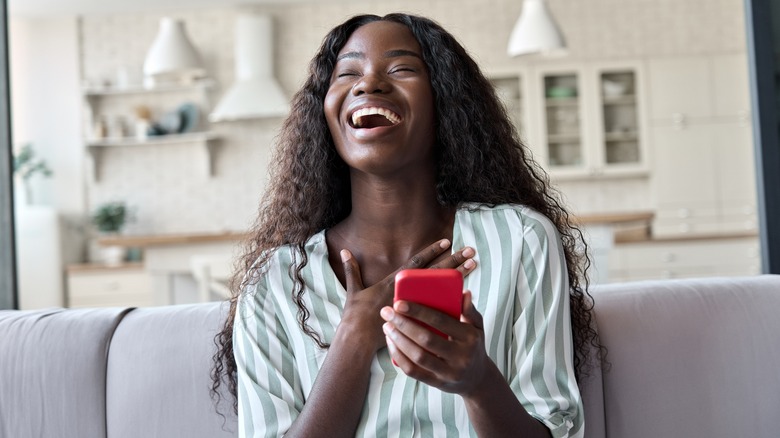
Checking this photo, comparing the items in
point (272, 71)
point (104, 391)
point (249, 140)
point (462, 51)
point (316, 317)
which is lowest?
point (104, 391)

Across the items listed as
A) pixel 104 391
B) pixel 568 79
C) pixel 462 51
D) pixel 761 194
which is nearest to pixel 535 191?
pixel 462 51

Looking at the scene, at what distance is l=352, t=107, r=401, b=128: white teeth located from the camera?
4.19 ft

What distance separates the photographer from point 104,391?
5.11ft

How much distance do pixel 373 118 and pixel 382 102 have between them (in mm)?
44

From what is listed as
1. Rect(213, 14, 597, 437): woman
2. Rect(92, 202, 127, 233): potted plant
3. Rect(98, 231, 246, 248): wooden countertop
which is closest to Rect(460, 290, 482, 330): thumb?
Rect(213, 14, 597, 437): woman

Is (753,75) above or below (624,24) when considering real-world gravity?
below

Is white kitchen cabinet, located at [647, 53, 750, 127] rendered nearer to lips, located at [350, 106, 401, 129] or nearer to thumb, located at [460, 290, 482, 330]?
lips, located at [350, 106, 401, 129]

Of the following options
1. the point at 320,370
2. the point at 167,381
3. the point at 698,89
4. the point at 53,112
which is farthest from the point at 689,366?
the point at 53,112

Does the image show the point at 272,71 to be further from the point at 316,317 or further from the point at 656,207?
the point at 316,317

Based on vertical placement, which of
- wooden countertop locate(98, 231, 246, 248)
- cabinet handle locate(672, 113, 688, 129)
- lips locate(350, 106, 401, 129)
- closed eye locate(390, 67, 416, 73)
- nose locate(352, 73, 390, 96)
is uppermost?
cabinet handle locate(672, 113, 688, 129)

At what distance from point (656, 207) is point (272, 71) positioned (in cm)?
321

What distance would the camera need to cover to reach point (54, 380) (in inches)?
60.8

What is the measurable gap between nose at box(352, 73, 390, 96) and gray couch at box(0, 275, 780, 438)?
1.65 feet

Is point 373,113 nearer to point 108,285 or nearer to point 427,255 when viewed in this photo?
point 427,255
